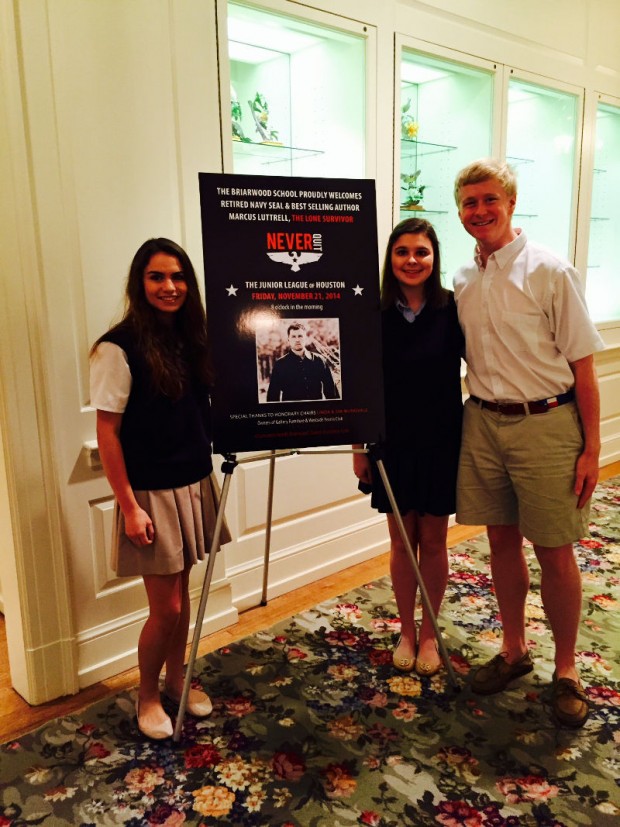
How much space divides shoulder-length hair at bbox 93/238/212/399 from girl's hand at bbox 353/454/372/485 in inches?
25.0

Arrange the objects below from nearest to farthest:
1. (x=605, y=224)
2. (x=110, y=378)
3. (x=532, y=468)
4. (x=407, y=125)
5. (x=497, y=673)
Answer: (x=110, y=378), (x=532, y=468), (x=497, y=673), (x=407, y=125), (x=605, y=224)

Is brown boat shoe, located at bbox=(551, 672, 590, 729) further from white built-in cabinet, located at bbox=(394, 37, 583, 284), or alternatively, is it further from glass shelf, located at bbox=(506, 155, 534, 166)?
glass shelf, located at bbox=(506, 155, 534, 166)

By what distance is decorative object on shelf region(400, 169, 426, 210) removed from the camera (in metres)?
3.41

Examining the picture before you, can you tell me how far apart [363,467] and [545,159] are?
2.92 metres

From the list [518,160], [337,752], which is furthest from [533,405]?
[518,160]

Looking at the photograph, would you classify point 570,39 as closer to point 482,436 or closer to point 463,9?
point 463,9

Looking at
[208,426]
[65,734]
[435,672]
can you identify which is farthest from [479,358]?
[65,734]

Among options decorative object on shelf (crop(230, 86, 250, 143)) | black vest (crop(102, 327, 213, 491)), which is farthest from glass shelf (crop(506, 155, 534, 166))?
black vest (crop(102, 327, 213, 491))

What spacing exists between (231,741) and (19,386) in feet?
4.00

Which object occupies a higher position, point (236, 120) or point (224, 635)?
point (236, 120)

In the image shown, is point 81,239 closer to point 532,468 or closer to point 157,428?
point 157,428

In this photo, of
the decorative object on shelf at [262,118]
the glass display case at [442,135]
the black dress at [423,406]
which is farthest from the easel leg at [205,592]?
the glass display case at [442,135]

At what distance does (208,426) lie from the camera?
1.96m

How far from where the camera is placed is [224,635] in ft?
8.45
